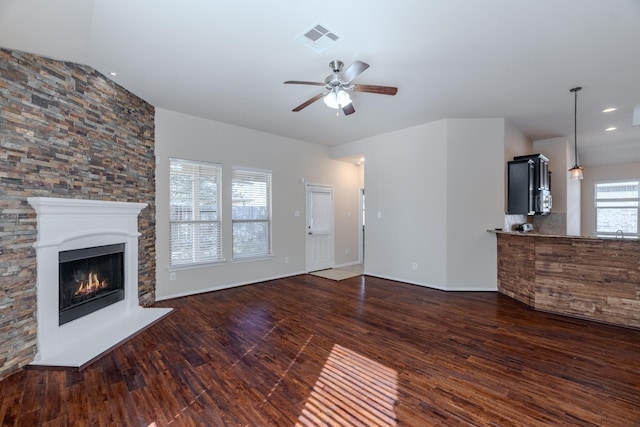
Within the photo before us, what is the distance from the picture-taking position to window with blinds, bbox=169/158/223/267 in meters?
4.60

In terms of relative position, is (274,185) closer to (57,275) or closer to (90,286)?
(90,286)

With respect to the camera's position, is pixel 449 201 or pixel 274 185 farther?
pixel 274 185

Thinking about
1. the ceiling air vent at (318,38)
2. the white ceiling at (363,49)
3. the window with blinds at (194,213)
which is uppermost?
the white ceiling at (363,49)

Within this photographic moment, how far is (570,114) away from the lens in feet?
15.2

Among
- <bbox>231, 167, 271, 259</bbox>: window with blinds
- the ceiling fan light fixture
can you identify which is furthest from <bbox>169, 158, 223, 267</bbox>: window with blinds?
the ceiling fan light fixture

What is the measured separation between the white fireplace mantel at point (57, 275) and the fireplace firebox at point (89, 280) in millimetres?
66

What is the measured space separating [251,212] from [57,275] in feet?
10.0

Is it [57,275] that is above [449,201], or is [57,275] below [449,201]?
below

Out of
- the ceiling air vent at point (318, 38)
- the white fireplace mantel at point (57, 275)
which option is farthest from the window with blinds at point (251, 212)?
the ceiling air vent at point (318, 38)

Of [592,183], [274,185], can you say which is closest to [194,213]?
[274,185]

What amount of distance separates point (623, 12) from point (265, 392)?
406cm

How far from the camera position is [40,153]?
8.91 ft

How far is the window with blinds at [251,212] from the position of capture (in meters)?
5.34

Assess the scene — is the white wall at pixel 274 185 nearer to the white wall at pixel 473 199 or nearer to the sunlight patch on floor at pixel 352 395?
the white wall at pixel 473 199
